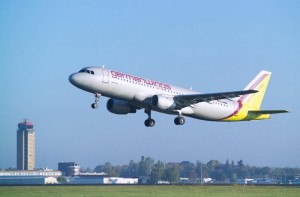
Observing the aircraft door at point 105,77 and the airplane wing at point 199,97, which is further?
the airplane wing at point 199,97

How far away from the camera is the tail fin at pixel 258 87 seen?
91.5 meters

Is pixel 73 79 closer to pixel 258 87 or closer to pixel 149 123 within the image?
pixel 149 123

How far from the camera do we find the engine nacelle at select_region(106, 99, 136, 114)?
80106 millimetres

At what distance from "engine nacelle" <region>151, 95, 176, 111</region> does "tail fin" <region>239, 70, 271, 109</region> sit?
16.5m

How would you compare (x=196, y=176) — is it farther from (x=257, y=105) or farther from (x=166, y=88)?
(x=166, y=88)

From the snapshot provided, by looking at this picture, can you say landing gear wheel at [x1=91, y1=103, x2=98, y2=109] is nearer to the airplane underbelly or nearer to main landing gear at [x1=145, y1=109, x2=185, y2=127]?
main landing gear at [x1=145, y1=109, x2=185, y2=127]

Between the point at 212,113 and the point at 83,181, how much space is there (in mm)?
57962

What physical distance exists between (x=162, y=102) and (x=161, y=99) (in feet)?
1.19

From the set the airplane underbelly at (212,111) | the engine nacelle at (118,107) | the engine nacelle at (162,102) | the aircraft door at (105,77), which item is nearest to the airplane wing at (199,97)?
the engine nacelle at (162,102)

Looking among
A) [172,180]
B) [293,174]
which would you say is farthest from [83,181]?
[293,174]

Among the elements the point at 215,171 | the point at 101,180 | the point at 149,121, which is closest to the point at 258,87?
the point at 149,121

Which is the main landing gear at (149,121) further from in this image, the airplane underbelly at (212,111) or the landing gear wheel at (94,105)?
the landing gear wheel at (94,105)

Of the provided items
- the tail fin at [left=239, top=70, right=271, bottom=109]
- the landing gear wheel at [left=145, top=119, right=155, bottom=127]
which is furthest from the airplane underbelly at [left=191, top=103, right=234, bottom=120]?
the tail fin at [left=239, top=70, right=271, bottom=109]

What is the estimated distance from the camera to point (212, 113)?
84000mm
